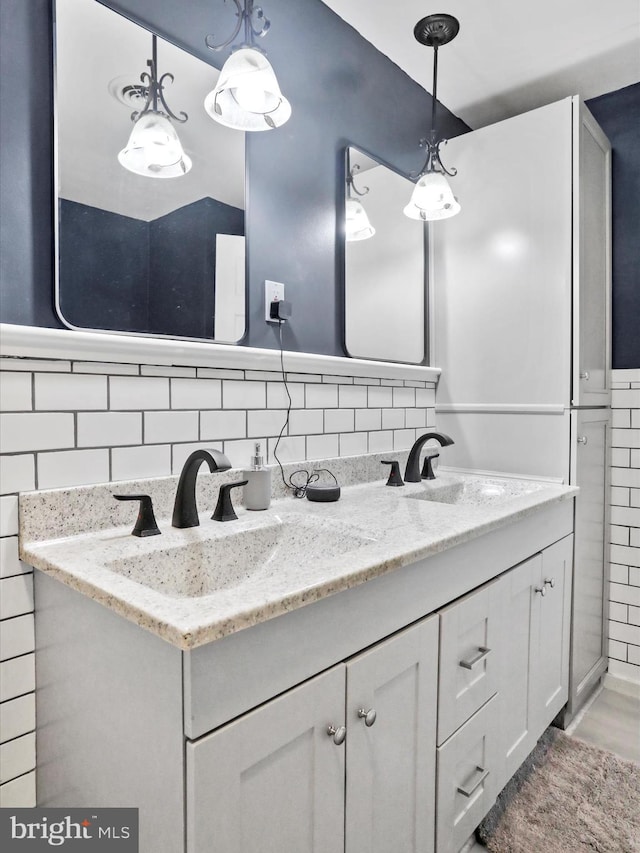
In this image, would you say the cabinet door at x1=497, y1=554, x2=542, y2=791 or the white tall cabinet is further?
the white tall cabinet

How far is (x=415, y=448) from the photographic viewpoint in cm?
189

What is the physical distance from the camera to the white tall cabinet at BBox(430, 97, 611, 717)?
1.93m

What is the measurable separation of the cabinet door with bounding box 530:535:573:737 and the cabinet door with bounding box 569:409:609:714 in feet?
0.27

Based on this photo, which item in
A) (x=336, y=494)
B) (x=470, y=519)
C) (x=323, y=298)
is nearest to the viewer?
(x=470, y=519)

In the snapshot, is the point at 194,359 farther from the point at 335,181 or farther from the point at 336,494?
the point at 335,181

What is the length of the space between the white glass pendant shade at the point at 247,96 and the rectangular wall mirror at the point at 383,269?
1.81 ft

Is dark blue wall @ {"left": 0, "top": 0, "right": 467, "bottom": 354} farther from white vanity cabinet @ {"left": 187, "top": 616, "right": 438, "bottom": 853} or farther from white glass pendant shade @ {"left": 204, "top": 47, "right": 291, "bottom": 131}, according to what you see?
white vanity cabinet @ {"left": 187, "top": 616, "right": 438, "bottom": 853}

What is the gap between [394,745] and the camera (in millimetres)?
994

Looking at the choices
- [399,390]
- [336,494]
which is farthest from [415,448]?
[336,494]

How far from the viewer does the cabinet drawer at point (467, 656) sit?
114cm

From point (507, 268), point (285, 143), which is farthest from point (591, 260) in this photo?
point (285, 143)

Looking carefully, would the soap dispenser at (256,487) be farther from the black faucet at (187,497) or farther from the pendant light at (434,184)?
the pendant light at (434,184)

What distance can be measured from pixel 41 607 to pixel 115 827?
41 cm

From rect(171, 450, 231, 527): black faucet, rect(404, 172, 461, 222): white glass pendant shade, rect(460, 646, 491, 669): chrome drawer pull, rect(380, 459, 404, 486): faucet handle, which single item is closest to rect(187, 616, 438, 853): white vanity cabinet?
rect(460, 646, 491, 669): chrome drawer pull
